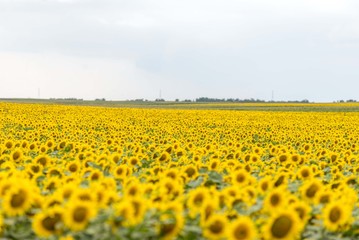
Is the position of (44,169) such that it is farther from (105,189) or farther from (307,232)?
(307,232)

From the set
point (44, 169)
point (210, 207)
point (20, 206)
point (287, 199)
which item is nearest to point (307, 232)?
point (287, 199)

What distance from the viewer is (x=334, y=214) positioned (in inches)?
190

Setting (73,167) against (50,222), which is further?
(73,167)

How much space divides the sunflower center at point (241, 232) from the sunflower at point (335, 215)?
1.05 m

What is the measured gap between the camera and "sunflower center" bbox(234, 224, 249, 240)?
160 inches

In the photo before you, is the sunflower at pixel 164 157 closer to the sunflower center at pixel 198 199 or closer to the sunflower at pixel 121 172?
the sunflower at pixel 121 172

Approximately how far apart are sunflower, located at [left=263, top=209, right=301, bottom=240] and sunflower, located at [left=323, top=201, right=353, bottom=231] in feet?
2.15

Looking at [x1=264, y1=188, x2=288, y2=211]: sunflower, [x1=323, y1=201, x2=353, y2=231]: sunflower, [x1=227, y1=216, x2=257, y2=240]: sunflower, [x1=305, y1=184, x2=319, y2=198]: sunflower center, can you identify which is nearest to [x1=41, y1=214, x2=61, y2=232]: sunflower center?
[x1=227, y1=216, x2=257, y2=240]: sunflower

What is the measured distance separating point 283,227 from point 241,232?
368 millimetres

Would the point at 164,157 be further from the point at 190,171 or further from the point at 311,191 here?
the point at 311,191

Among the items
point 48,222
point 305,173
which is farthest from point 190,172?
point 48,222

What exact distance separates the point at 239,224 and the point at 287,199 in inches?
42.9

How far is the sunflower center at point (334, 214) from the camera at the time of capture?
4.80 metres

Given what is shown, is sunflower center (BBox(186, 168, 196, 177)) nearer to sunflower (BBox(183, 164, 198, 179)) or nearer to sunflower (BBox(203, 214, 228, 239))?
sunflower (BBox(183, 164, 198, 179))
